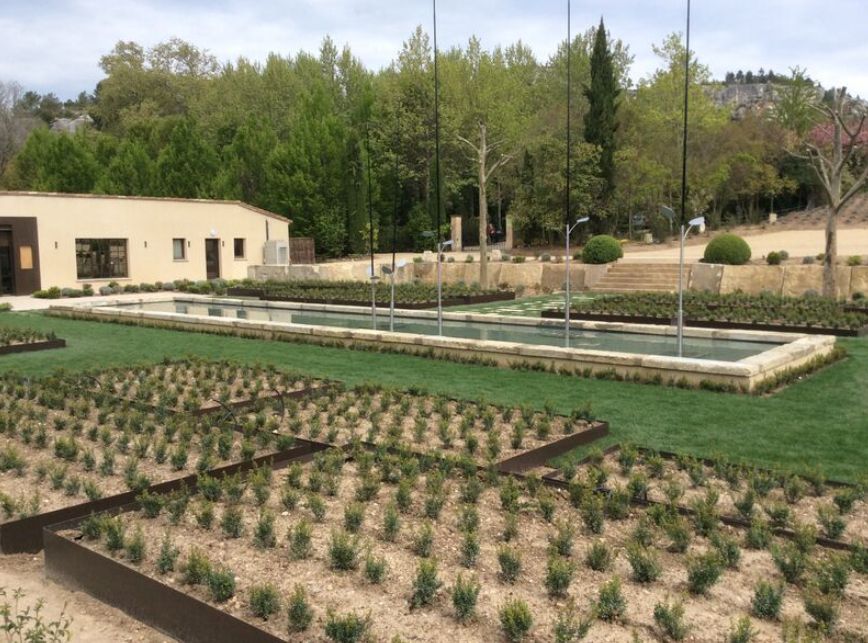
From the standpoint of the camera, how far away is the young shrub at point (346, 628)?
3453mm

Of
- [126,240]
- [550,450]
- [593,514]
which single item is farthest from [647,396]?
[126,240]

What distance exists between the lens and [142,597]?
402 cm

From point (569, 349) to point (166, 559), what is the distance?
23.2 feet

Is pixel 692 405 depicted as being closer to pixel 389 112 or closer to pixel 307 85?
pixel 389 112

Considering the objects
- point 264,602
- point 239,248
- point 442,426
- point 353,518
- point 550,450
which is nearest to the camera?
point 264,602

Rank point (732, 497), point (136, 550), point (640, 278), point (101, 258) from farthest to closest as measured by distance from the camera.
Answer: point (101, 258) < point (640, 278) < point (732, 497) < point (136, 550)

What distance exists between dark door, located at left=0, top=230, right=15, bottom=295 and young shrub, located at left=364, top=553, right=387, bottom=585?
24.2m

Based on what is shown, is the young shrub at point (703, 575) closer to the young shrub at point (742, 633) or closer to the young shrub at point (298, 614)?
the young shrub at point (742, 633)

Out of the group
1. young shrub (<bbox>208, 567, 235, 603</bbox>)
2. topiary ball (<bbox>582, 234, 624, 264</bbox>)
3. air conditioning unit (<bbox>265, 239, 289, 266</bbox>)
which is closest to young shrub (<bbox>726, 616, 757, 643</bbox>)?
young shrub (<bbox>208, 567, 235, 603</bbox>)

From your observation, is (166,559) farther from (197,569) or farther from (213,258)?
(213,258)

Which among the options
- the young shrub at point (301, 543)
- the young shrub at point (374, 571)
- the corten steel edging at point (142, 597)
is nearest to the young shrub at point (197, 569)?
the corten steel edging at point (142, 597)

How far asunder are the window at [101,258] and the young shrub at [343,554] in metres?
24.7

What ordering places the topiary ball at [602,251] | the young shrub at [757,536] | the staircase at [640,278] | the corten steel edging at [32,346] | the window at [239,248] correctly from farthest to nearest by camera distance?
the window at [239,248] → the topiary ball at [602,251] → the staircase at [640,278] → the corten steel edging at [32,346] → the young shrub at [757,536]

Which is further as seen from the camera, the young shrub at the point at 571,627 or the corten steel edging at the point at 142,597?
the corten steel edging at the point at 142,597
